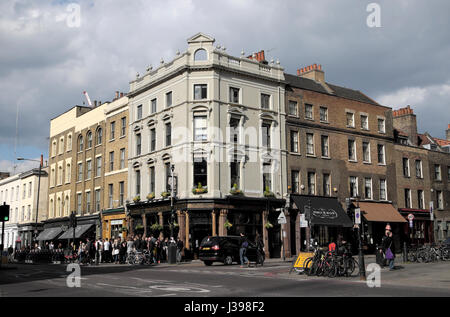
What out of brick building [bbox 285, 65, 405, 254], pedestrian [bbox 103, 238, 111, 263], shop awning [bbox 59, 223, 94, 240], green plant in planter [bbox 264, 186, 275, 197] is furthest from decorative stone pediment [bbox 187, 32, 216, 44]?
shop awning [bbox 59, 223, 94, 240]

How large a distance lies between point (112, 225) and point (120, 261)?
37.7ft

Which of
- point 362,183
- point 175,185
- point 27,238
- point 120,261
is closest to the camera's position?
point 120,261

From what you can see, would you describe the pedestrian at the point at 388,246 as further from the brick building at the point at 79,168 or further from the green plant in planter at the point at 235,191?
the brick building at the point at 79,168

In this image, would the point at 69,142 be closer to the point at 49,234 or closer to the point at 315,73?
the point at 49,234

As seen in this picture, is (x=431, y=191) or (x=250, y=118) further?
(x=431, y=191)

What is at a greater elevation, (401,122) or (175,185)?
(401,122)

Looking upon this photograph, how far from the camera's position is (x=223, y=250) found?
87.5ft

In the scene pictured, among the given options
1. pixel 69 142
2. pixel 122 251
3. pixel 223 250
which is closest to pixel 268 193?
pixel 223 250

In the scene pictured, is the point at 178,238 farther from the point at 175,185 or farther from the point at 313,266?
the point at 313,266

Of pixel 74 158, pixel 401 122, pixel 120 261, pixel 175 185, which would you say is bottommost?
pixel 120 261

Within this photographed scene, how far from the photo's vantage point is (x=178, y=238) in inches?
1320

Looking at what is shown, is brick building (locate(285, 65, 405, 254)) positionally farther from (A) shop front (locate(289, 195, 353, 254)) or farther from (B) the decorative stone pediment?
(B) the decorative stone pediment

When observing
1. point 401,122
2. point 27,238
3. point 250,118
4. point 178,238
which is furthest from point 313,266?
point 27,238

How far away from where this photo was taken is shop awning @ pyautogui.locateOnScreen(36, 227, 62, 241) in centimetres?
4984
